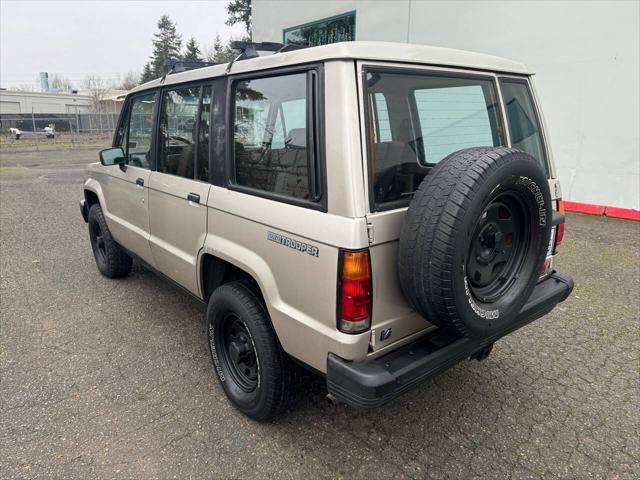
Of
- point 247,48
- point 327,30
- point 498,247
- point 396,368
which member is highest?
point 327,30

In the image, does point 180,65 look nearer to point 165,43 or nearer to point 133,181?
point 133,181

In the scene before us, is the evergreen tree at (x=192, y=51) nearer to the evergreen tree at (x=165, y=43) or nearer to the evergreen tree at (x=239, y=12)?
the evergreen tree at (x=165, y=43)

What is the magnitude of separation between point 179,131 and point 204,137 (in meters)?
0.44

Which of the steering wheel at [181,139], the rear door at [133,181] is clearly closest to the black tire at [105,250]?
the rear door at [133,181]

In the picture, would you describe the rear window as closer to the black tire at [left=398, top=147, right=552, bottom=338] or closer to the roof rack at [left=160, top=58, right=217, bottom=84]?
the black tire at [left=398, top=147, right=552, bottom=338]

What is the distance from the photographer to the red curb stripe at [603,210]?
7.23m

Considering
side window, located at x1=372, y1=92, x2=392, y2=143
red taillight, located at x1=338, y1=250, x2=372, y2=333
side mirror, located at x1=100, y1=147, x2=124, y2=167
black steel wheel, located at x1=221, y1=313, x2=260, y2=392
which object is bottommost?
black steel wheel, located at x1=221, y1=313, x2=260, y2=392

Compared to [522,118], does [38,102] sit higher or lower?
higher

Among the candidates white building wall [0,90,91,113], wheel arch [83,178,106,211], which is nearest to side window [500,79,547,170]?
wheel arch [83,178,106,211]

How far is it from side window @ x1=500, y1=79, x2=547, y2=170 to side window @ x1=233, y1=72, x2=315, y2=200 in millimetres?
1273

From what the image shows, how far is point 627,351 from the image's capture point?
11.2ft

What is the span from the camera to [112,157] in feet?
12.6

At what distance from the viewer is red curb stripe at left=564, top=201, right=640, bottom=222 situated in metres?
7.23

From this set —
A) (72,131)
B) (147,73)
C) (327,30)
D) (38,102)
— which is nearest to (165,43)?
(147,73)
